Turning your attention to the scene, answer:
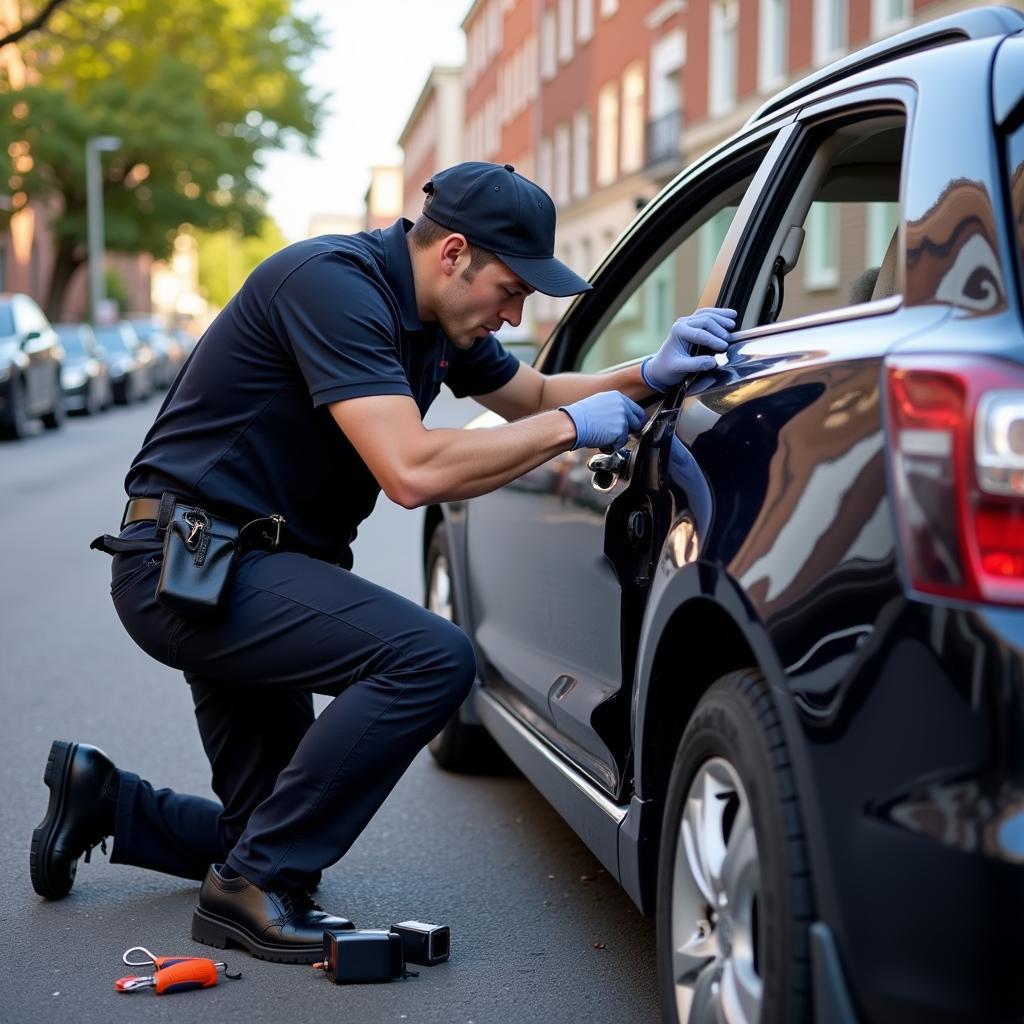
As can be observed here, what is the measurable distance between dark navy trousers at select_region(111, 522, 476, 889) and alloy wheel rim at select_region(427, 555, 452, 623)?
60.9 inches

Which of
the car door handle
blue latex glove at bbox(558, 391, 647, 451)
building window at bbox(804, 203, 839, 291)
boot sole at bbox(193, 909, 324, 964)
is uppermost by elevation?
building window at bbox(804, 203, 839, 291)

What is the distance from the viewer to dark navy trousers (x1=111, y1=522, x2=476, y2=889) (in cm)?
352

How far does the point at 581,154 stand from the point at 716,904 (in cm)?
4192

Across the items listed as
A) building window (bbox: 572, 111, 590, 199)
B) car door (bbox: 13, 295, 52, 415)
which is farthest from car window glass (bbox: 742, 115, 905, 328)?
building window (bbox: 572, 111, 590, 199)

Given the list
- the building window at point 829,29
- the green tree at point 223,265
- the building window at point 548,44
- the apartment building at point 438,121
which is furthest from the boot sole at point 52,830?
the green tree at point 223,265

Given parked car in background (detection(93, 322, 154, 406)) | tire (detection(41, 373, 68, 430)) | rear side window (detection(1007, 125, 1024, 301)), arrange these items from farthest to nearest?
1. parked car in background (detection(93, 322, 154, 406))
2. tire (detection(41, 373, 68, 430))
3. rear side window (detection(1007, 125, 1024, 301))

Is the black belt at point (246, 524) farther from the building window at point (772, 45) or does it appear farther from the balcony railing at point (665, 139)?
the balcony railing at point (665, 139)

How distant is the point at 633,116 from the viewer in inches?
1476

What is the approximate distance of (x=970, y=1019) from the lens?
6.48 ft

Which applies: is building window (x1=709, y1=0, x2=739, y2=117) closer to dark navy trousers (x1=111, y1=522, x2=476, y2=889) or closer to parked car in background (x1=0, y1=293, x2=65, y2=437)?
parked car in background (x1=0, y1=293, x2=65, y2=437)

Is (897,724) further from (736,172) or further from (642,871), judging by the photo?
(736,172)

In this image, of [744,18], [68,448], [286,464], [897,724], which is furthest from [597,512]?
[744,18]

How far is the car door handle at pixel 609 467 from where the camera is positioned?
3.27 metres

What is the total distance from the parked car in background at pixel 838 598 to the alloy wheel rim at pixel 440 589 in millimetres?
1797
